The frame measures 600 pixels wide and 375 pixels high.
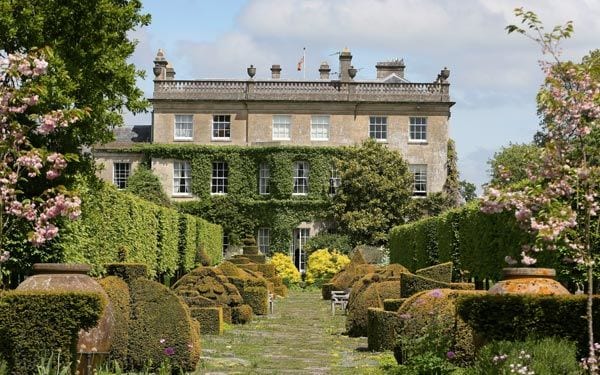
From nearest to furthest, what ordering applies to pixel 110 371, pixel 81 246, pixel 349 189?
pixel 110 371 < pixel 81 246 < pixel 349 189

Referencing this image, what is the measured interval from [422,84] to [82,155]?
37121mm

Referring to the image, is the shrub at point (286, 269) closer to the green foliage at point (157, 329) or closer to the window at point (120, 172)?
the window at point (120, 172)

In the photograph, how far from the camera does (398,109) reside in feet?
183

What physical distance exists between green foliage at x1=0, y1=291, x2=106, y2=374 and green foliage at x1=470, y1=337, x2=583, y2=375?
14.3ft

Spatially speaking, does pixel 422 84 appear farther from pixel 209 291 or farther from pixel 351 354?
pixel 351 354

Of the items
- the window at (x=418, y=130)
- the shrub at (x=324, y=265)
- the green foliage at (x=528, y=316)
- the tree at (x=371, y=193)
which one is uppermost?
the window at (x=418, y=130)

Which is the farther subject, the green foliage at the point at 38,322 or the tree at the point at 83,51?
the tree at the point at 83,51

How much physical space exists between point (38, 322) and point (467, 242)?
1949 centimetres

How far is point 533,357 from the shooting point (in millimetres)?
9781

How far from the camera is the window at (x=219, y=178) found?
55094 millimetres

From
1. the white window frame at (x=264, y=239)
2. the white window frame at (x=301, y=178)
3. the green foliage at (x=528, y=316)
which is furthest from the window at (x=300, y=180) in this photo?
the green foliage at (x=528, y=316)

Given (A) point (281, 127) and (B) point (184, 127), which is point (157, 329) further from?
(B) point (184, 127)

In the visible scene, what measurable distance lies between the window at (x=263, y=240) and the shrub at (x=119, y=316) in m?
40.7

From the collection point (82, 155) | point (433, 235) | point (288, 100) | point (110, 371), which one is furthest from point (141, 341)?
point (288, 100)
